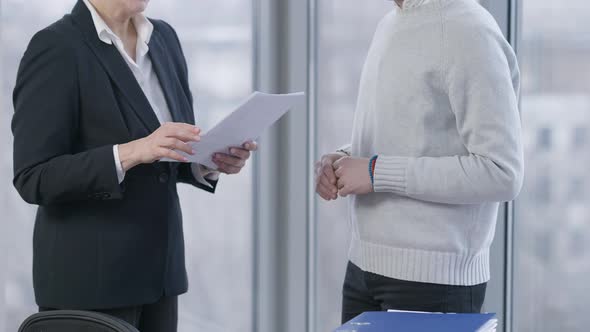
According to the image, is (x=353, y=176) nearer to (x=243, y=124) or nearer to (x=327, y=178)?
(x=327, y=178)

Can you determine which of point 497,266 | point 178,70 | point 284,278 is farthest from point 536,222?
point 284,278

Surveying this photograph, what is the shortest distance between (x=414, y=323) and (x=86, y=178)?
2.70ft

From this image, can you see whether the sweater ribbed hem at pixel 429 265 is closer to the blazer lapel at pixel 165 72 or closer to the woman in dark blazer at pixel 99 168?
the woman in dark blazer at pixel 99 168

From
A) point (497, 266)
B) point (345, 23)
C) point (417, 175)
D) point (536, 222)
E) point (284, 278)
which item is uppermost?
point (345, 23)

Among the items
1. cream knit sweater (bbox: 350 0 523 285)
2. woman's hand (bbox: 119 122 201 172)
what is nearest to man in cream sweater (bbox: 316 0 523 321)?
cream knit sweater (bbox: 350 0 523 285)

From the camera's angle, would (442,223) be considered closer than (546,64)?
Yes

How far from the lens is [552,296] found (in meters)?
2.26

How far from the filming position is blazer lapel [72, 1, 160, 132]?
5.69 ft

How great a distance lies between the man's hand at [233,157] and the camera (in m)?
1.88

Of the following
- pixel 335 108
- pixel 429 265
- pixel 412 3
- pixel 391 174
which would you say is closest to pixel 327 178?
pixel 391 174

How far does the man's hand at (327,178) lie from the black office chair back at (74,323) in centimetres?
64

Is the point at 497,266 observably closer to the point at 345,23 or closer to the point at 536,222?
the point at 536,222

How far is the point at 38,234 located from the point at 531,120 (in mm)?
1429

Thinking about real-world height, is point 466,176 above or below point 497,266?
above
